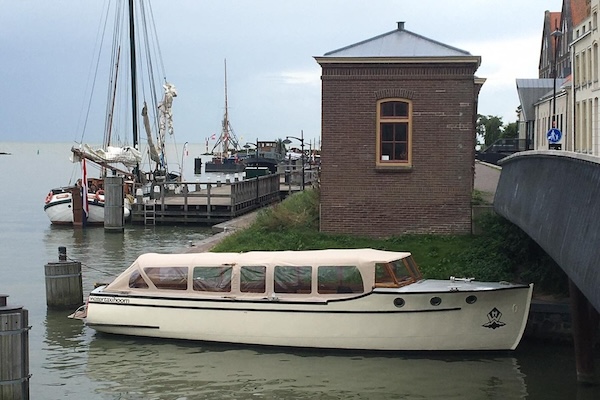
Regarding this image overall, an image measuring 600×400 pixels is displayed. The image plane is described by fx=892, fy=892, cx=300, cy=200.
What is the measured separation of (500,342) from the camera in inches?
717

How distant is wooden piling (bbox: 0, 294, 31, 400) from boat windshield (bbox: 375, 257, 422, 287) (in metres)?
7.38

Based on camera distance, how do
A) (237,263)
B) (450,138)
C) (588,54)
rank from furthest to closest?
(588,54), (450,138), (237,263)

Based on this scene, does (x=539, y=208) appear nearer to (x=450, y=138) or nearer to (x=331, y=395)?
(x=331, y=395)

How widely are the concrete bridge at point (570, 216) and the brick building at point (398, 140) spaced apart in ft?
16.8

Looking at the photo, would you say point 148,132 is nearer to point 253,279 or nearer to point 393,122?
point 393,122

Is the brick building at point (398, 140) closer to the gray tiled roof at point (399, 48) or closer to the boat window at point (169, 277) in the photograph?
the gray tiled roof at point (399, 48)

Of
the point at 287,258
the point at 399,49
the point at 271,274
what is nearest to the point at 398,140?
the point at 399,49

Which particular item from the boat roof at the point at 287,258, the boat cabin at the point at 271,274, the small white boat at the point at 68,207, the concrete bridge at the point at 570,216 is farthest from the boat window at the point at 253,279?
→ the small white boat at the point at 68,207

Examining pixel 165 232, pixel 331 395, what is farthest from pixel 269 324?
pixel 165 232

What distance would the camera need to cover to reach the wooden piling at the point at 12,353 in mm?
13883

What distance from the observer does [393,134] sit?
82.9 feet

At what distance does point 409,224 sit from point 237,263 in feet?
24.3

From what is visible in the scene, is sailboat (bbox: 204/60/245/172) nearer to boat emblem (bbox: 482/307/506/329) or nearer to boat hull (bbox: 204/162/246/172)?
boat hull (bbox: 204/162/246/172)

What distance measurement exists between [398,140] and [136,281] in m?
9.04
